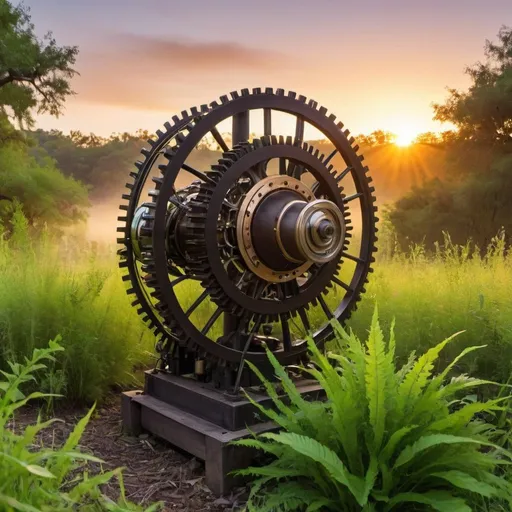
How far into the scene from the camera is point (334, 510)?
2.53 m

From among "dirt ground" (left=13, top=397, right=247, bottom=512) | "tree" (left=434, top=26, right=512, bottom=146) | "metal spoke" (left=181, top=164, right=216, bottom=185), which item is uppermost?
"tree" (left=434, top=26, right=512, bottom=146)

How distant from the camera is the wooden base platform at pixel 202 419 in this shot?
301cm

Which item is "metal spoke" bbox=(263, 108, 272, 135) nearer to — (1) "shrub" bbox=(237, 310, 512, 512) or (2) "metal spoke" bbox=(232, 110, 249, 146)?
(2) "metal spoke" bbox=(232, 110, 249, 146)

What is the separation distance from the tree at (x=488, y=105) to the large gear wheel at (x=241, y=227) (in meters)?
12.1

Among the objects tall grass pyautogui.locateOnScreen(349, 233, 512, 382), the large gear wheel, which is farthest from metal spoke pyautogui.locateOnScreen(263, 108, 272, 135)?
tall grass pyautogui.locateOnScreen(349, 233, 512, 382)

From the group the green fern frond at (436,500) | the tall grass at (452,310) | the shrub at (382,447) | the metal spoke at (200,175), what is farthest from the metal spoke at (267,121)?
the green fern frond at (436,500)

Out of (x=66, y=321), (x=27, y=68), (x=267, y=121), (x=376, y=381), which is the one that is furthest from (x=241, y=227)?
(x=27, y=68)

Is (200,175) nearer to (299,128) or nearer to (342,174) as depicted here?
(299,128)

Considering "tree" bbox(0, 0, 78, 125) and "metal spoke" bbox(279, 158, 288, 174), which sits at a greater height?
"tree" bbox(0, 0, 78, 125)

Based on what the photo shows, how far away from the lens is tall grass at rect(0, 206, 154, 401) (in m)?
4.14

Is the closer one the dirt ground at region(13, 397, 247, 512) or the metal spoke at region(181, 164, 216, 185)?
the dirt ground at region(13, 397, 247, 512)

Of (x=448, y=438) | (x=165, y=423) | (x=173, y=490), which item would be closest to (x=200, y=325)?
(x=165, y=423)

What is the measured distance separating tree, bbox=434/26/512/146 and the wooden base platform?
503 inches

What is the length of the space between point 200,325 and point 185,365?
1.72 metres
